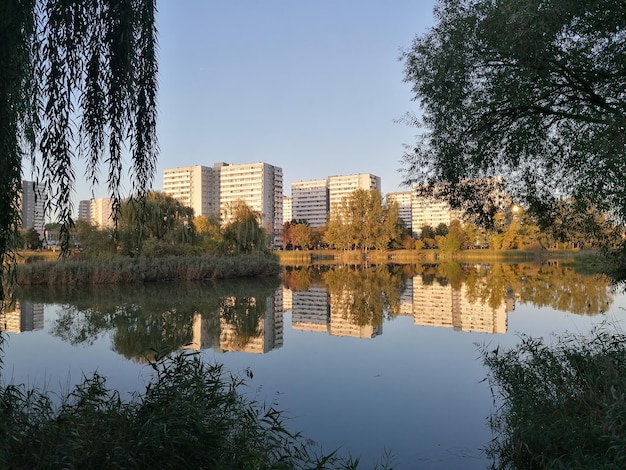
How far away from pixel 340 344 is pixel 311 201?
140629 mm

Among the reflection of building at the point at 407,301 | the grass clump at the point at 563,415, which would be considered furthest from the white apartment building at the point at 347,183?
the grass clump at the point at 563,415

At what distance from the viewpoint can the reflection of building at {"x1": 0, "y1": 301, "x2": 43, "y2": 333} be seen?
527 inches

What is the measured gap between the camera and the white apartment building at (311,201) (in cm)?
14925

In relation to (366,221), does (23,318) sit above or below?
below

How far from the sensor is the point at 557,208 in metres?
8.47

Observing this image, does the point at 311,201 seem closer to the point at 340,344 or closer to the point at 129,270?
the point at 129,270

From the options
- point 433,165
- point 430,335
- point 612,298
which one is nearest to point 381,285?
point 612,298

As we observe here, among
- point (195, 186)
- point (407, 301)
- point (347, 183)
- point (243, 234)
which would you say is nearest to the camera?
point (407, 301)

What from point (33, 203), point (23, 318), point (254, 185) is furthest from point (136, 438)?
point (254, 185)

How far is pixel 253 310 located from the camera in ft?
56.0

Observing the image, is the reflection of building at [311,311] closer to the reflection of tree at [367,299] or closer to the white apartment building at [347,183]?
the reflection of tree at [367,299]

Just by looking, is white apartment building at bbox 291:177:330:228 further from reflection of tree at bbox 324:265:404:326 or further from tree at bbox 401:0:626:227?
tree at bbox 401:0:626:227

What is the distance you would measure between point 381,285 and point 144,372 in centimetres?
1936

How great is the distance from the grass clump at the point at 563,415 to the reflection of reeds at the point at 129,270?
20.7 m
